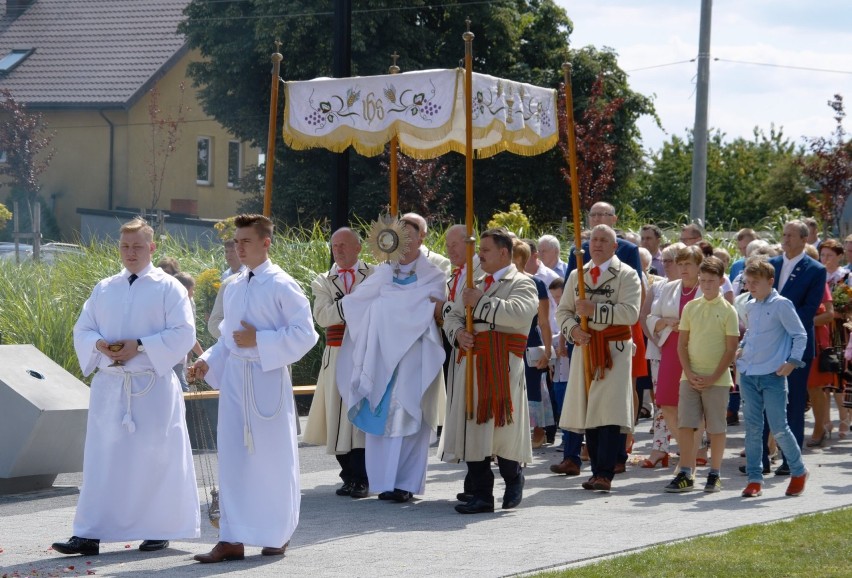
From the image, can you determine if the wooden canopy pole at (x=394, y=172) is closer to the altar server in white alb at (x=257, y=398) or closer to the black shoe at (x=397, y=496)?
the black shoe at (x=397, y=496)

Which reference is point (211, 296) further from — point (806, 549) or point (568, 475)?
point (806, 549)

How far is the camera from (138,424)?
814cm

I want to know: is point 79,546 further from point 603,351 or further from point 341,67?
point 341,67

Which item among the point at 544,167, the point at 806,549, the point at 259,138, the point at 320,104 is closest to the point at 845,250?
the point at 320,104

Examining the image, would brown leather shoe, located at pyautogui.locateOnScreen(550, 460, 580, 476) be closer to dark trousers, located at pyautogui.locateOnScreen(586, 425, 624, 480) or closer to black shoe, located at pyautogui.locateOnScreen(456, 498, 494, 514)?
dark trousers, located at pyautogui.locateOnScreen(586, 425, 624, 480)

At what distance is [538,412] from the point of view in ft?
41.4

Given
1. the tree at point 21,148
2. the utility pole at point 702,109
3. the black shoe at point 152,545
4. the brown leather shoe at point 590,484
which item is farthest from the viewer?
the tree at point 21,148

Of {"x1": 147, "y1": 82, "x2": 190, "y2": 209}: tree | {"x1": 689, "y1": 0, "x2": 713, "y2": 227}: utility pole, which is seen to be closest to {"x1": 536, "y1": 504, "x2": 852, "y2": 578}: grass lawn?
{"x1": 689, "y1": 0, "x2": 713, "y2": 227}: utility pole

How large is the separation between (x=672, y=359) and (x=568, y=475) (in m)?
1.28

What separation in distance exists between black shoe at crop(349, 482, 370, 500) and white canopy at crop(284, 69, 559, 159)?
268cm

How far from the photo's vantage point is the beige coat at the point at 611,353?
1033 cm

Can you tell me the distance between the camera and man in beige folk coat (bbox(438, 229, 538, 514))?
9.41 meters

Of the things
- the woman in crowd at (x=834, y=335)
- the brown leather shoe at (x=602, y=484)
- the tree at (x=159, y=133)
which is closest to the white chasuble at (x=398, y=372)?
the brown leather shoe at (x=602, y=484)

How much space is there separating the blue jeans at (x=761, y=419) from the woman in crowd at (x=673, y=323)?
0.93 m
